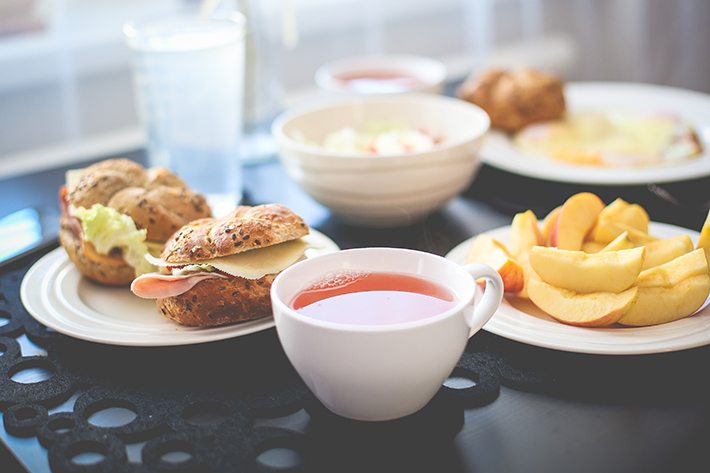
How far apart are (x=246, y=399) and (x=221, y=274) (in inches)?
7.7

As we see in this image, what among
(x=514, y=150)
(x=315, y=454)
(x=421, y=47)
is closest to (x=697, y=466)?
(x=315, y=454)

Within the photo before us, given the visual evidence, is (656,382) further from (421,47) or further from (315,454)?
(421,47)

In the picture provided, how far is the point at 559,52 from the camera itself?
13.5 feet

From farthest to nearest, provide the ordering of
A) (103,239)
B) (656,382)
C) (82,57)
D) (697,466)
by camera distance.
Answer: (82,57) < (103,239) < (656,382) < (697,466)

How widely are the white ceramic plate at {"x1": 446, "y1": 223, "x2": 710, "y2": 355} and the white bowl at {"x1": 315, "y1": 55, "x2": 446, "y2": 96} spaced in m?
0.98

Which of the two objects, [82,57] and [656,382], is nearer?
[656,382]

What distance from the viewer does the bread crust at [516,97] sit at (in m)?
2.13

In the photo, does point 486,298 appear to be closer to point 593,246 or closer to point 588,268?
point 588,268

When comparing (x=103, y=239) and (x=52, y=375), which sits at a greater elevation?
(x=103, y=239)

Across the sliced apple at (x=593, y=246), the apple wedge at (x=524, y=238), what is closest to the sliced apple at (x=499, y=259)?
the apple wedge at (x=524, y=238)

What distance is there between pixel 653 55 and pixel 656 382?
3180mm

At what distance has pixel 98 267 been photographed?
144 centimetres

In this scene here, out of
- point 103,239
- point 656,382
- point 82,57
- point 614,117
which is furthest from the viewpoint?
point 82,57

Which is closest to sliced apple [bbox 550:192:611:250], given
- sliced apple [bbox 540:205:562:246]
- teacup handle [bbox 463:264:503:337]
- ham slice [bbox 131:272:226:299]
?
sliced apple [bbox 540:205:562:246]
